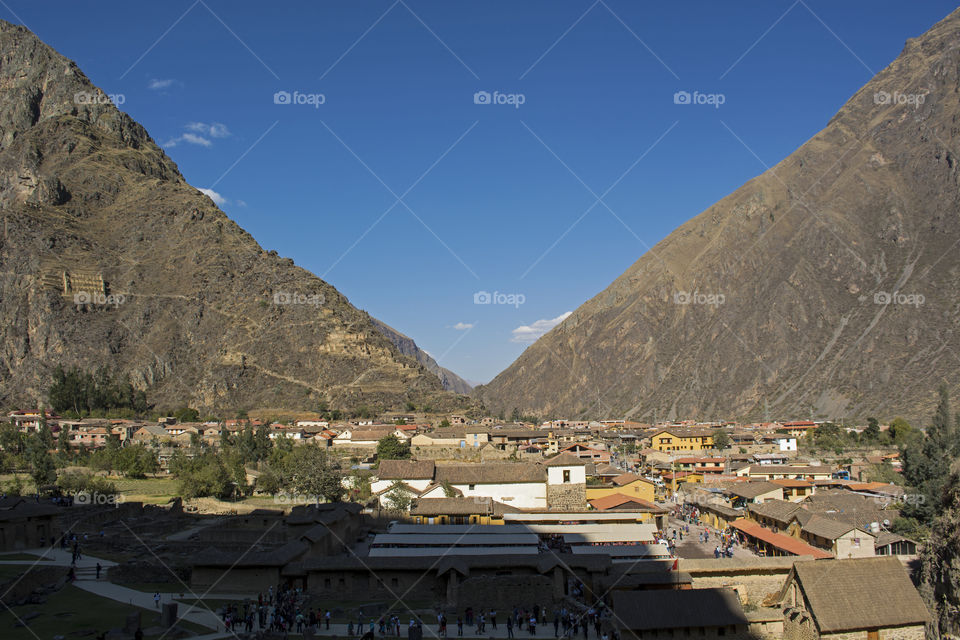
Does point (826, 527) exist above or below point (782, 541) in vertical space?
above

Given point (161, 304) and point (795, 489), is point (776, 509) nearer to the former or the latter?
point (795, 489)

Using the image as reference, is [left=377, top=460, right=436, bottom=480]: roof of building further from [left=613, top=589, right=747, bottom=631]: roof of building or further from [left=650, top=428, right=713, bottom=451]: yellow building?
[left=650, top=428, right=713, bottom=451]: yellow building

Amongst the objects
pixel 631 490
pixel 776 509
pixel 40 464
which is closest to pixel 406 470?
pixel 631 490

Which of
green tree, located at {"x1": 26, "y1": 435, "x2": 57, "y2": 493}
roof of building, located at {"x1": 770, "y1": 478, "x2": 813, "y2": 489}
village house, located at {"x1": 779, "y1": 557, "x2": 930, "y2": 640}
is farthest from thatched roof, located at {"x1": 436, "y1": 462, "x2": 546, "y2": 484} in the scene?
green tree, located at {"x1": 26, "y1": 435, "x2": 57, "y2": 493}

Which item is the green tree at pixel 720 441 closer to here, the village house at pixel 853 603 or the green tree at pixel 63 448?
the village house at pixel 853 603

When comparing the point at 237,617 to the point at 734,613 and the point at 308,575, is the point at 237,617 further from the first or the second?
the point at 734,613

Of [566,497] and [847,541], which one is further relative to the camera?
[566,497]

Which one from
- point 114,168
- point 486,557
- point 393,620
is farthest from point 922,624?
point 114,168

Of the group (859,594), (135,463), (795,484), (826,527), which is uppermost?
(135,463)
